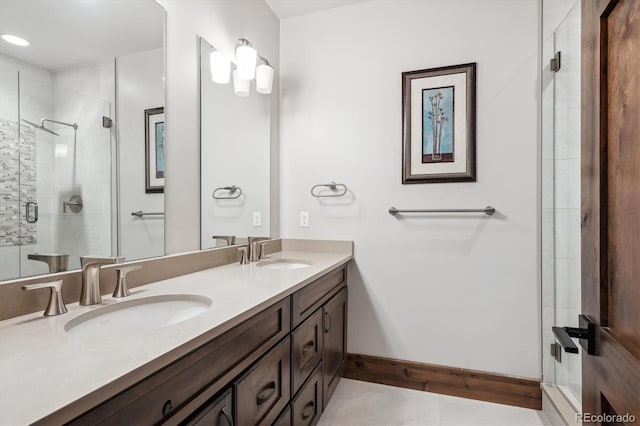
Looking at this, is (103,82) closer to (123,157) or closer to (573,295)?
(123,157)

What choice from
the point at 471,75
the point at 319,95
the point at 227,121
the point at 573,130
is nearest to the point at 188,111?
the point at 227,121

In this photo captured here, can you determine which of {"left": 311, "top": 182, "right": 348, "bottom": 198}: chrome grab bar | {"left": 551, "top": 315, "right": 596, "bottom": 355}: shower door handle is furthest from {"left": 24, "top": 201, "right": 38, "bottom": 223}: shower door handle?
{"left": 311, "top": 182, "right": 348, "bottom": 198}: chrome grab bar

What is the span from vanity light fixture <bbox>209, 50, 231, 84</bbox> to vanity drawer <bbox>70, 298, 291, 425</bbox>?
1.25 meters

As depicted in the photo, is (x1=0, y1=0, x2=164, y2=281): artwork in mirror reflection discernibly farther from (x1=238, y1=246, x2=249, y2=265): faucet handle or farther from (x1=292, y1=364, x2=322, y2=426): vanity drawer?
(x1=292, y1=364, x2=322, y2=426): vanity drawer

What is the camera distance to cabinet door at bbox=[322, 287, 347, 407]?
175cm

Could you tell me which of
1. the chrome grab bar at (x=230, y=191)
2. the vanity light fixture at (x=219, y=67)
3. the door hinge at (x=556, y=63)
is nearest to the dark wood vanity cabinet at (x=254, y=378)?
the chrome grab bar at (x=230, y=191)

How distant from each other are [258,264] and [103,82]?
1111mm

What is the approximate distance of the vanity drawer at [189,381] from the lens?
0.58 meters

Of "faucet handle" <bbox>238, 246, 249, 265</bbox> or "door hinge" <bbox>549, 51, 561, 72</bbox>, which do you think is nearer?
"door hinge" <bbox>549, 51, 561, 72</bbox>

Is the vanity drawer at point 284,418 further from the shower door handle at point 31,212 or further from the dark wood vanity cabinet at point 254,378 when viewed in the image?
the shower door handle at point 31,212

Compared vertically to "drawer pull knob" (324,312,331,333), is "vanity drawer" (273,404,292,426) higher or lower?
lower

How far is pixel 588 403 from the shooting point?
732 mm

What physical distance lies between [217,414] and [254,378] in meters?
0.18

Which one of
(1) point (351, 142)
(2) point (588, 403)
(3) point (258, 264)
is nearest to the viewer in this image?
(2) point (588, 403)
